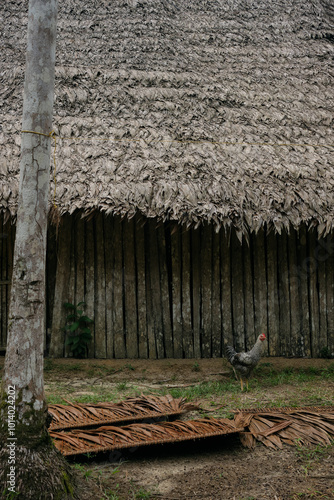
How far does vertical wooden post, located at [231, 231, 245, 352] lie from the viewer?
18.0ft

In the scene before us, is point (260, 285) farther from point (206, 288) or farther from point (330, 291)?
point (330, 291)

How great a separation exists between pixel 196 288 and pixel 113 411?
8.57 feet

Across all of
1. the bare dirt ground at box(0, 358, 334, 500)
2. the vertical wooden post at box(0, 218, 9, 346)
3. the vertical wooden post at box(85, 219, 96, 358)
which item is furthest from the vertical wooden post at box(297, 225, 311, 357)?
the vertical wooden post at box(0, 218, 9, 346)

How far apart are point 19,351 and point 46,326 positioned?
145 inches

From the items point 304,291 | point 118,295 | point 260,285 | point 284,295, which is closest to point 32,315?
point 118,295

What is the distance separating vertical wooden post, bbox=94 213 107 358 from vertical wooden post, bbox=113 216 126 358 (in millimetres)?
136

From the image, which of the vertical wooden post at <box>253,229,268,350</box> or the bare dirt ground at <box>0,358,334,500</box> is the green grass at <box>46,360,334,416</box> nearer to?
the bare dirt ground at <box>0,358,334,500</box>

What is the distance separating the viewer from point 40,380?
80.2 inches

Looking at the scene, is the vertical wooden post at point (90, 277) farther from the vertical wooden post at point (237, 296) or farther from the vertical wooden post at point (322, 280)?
the vertical wooden post at point (322, 280)

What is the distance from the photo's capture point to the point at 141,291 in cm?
551

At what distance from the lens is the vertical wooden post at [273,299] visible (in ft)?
18.2

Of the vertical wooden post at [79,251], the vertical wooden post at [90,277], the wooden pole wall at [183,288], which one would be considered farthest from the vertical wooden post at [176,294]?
the vertical wooden post at [79,251]

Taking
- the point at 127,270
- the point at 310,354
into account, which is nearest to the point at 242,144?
the point at 127,270

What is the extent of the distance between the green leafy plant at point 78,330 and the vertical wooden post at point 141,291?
613 millimetres
